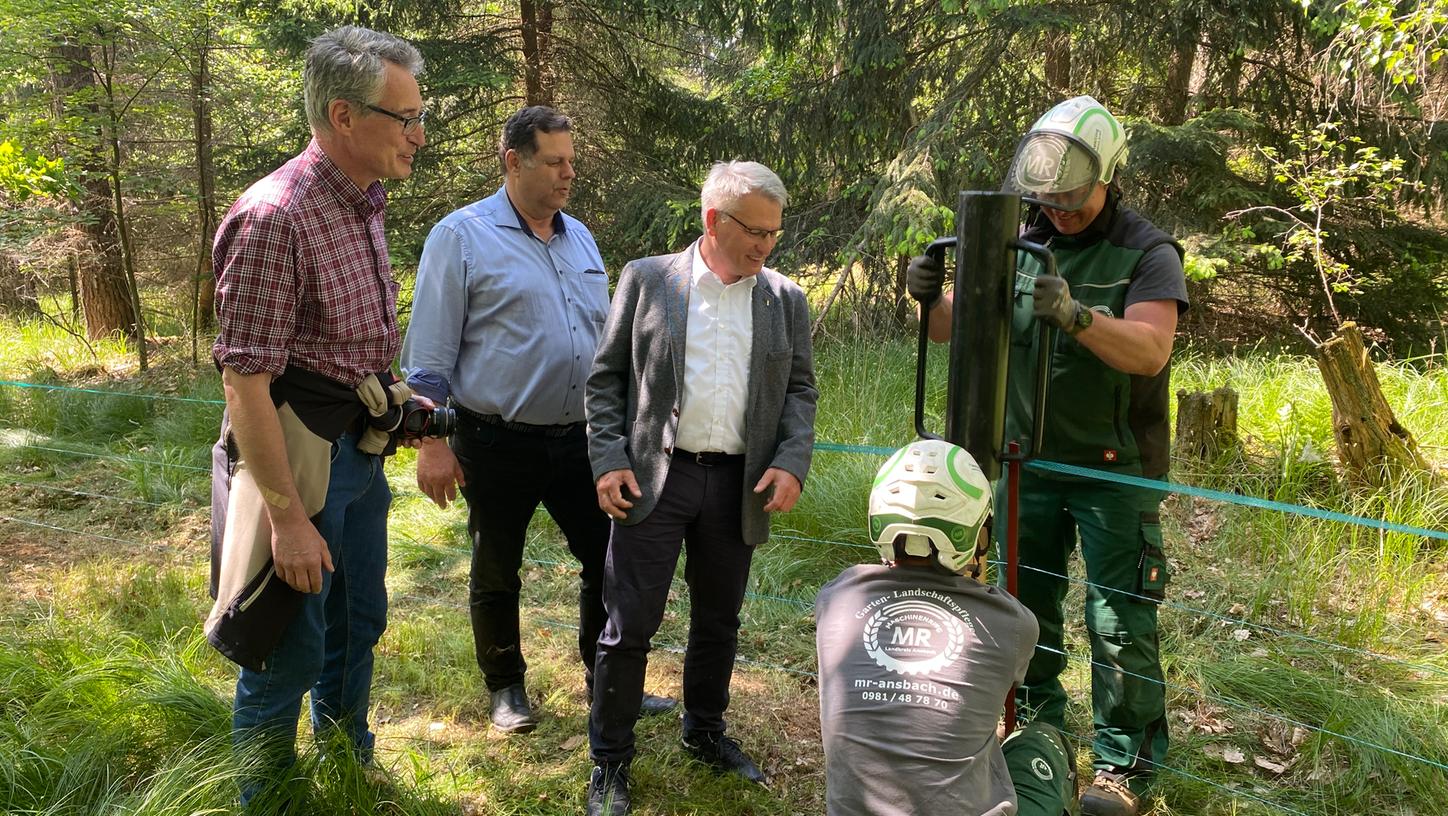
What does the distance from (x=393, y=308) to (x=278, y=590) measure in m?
0.80

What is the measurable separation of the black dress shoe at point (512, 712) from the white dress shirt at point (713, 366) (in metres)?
1.40

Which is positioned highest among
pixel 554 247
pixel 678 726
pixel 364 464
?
pixel 554 247

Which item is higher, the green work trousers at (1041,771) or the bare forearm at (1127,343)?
the bare forearm at (1127,343)

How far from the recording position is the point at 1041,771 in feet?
7.50

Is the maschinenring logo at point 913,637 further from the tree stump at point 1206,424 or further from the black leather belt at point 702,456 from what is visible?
the tree stump at point 1206,424

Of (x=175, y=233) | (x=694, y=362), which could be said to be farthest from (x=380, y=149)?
(x=175, y=233)

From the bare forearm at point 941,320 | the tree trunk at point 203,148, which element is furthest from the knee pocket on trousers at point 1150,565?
the tree trunk at point 203,148

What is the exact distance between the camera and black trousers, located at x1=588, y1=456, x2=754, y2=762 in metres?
2.85

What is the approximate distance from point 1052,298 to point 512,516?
1.97 m

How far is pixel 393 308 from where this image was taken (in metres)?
2.62

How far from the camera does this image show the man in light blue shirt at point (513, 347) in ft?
10.2

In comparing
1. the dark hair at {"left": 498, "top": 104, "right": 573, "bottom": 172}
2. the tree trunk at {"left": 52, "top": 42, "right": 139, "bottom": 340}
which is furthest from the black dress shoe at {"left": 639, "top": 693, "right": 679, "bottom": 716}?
the tree trunk at {"left": 52, "top": 42, "right": 139, "bottom": 340}

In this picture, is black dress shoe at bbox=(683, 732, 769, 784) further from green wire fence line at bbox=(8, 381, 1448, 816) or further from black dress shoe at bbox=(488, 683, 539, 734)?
green wire fence line at bbox=(8, 381, 1448, 816)

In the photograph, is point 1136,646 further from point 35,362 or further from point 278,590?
point 35,362
